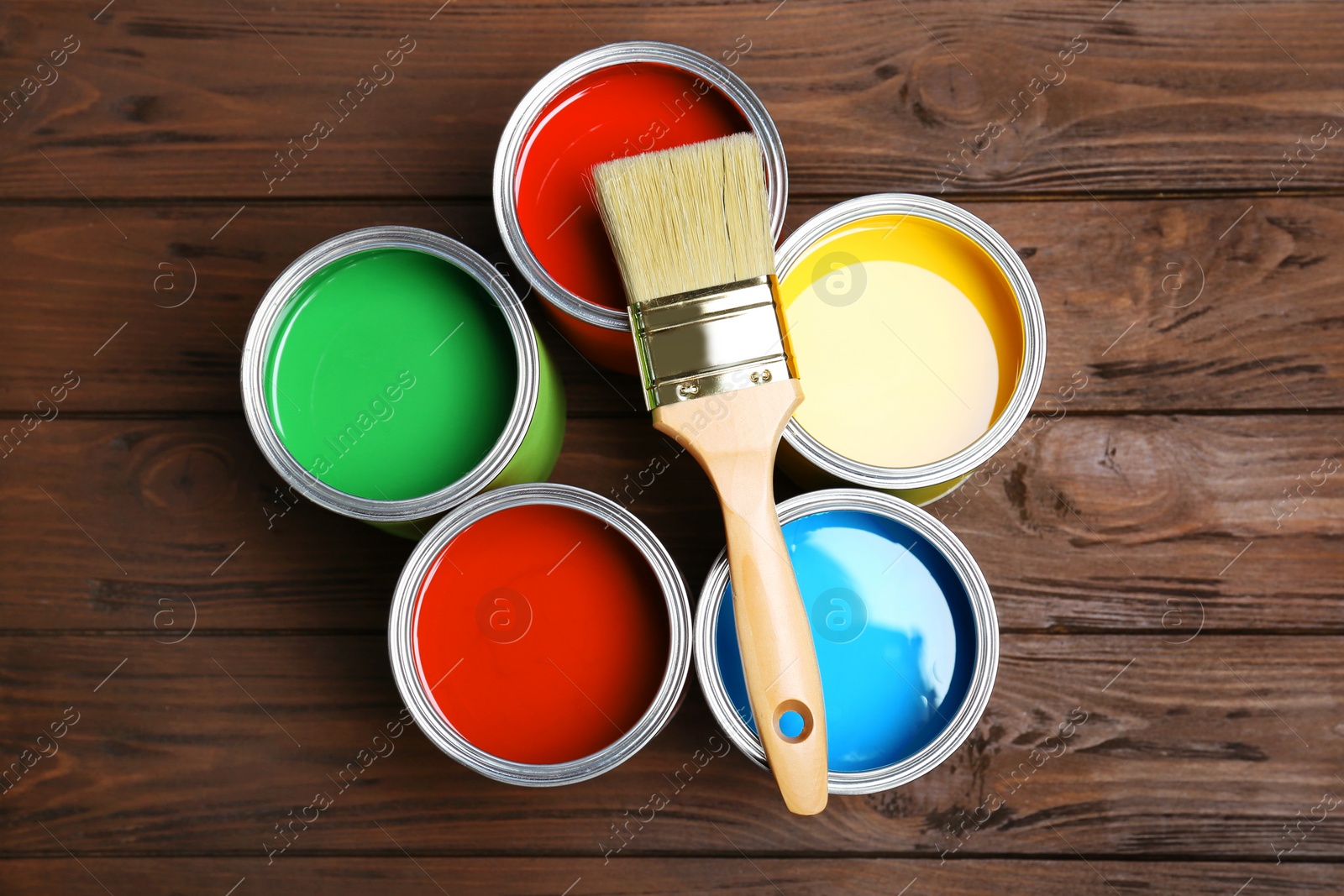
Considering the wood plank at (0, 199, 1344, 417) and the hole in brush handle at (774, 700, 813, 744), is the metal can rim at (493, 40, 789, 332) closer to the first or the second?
the wood plank at (0, 199, 1344, 417)

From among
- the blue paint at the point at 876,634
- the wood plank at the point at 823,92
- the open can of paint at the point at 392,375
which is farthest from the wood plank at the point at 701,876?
the wood plank at the point at 823,92

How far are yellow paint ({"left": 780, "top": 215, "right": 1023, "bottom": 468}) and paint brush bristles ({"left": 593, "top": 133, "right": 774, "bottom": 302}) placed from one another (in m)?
0.14

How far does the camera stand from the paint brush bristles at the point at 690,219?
0.91 meters

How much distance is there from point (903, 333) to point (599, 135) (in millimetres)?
456

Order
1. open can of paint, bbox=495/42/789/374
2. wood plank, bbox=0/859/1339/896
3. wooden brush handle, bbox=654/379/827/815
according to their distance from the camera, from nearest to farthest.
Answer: wooden brush handle, bbox=654/379/827/815 → open can of paint, bbox=495/42/789/374 → wood plank, bbox=0/859/1339/896

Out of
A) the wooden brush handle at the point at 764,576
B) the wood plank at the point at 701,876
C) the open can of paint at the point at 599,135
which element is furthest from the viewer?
the wood plank at the point at 701,876

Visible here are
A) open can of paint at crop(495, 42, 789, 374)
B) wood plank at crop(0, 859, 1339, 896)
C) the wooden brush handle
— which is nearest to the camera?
the wooden brush handle

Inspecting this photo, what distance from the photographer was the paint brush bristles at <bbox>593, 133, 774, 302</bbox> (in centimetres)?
91

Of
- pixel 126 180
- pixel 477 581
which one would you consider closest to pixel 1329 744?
→ pixel 477 581

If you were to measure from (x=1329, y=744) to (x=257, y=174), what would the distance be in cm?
172

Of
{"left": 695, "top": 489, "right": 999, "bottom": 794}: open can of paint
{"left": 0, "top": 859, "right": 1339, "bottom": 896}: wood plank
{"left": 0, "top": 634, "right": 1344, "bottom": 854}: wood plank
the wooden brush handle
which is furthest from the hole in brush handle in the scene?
{"left": 0, "top": 859, "right": 1339, "bottom": 896}: wood plank

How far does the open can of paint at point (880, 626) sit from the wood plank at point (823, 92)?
1.69ft

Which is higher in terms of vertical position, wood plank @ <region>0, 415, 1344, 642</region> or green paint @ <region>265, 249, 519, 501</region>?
green paint @ <region>265, 249, 519, 501</region>

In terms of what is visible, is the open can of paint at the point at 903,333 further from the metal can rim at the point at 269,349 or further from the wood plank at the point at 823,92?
the metal can rim at the point at 269,349
